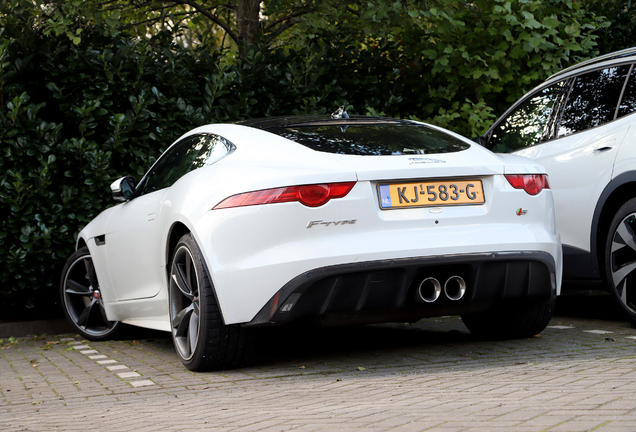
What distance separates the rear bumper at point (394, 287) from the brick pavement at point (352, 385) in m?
0.35

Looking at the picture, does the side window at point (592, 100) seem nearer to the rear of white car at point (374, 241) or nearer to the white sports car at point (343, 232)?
the white sports car at point (343, 232)

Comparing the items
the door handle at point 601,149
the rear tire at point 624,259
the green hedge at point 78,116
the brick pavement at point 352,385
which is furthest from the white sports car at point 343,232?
the green hedge at point 78,116

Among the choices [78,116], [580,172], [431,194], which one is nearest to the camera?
[431,194]

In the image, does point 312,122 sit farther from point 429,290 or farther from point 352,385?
point 352,385

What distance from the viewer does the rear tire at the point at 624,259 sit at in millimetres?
5445

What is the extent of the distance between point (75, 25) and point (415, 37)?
388 centimetres

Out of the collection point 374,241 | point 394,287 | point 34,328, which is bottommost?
point 34,328

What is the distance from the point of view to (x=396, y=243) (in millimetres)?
4195

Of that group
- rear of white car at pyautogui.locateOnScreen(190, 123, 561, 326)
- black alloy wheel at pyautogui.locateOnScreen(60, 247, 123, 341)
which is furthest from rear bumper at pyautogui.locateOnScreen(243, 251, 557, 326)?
black alloy wheel at pyautogui.locateOnScreen(60, 247, 123, 341)

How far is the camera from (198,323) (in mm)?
4594

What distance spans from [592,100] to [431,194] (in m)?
2.44

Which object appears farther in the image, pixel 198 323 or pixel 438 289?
pixel 198 323

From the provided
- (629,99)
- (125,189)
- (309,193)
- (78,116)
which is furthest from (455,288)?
(78,116)

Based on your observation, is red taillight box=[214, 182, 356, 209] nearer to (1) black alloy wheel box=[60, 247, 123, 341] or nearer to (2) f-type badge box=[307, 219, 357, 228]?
(2) f-type badge box=[307, 219, 357, 228]
